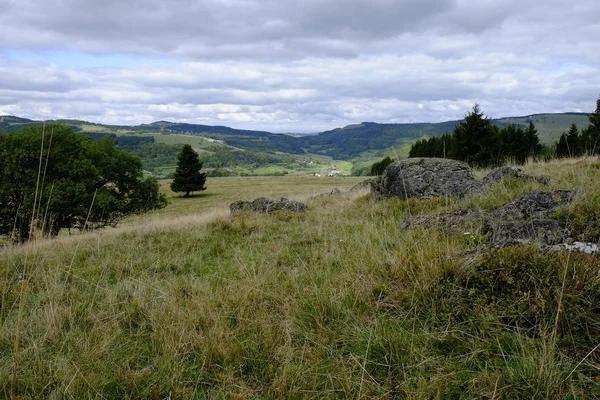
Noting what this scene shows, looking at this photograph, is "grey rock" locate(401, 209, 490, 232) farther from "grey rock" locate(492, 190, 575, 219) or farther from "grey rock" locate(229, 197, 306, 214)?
"grey rock" locate(229, 197, 306, 214)

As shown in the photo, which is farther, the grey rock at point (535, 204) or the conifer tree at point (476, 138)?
the conifer tree at point (476, 138)

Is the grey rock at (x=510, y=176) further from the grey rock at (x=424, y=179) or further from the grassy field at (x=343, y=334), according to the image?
the grassy field at (x=343, y=334)

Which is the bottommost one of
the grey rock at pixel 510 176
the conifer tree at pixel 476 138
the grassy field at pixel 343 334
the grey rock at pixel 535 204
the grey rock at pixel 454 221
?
the grassy field at pixel 343 334

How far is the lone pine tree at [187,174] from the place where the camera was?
58.6m

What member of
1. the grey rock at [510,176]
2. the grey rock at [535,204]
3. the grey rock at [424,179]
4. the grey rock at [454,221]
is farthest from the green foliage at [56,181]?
the grey rock at [535,204]

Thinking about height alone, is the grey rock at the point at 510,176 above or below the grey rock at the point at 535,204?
above

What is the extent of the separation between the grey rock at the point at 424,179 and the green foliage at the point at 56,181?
1466 cm

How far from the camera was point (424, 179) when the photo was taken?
11688 millimetres

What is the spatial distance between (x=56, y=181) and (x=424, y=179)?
1979 centimetres

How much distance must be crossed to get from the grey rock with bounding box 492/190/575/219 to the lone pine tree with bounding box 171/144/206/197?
57722 millimetres

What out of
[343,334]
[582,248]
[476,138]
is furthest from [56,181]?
[476,138]

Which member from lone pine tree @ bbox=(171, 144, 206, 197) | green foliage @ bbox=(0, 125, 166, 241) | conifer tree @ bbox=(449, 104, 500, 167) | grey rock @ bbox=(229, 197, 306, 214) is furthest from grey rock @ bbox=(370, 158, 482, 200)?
lone pine tree @ bbox=(171, 144, 206, 197)

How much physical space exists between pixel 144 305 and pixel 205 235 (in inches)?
195

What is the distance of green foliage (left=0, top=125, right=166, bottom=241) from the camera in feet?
61.3
